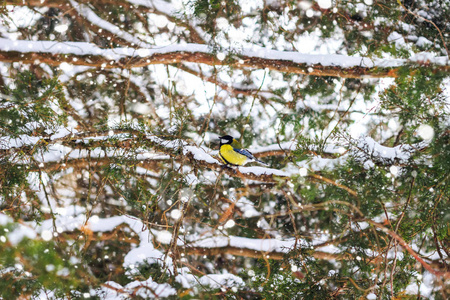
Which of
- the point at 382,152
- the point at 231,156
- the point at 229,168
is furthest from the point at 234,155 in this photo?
the point at 382,152

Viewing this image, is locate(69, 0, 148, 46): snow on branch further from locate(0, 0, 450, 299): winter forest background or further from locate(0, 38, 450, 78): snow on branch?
locate(0, 38, 450, 78): snow on branch

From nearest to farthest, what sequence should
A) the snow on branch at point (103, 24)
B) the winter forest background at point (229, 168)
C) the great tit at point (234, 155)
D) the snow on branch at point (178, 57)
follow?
the winter forest background at point (229, 168), the snow on branch at point (178, 57), the great tit at point (234, 155), the snow on branch at point (103, 24)

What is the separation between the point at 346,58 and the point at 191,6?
170cm

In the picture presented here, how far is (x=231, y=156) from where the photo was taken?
370cm

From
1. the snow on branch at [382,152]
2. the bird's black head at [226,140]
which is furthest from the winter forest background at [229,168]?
the bird's black head at [226,140]

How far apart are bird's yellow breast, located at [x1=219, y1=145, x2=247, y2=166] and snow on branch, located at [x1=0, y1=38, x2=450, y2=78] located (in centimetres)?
92

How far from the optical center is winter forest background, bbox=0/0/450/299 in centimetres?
237

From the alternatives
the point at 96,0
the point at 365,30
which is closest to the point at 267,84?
the point at 365,30

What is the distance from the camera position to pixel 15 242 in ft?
6.96

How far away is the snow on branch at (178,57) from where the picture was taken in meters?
3.40

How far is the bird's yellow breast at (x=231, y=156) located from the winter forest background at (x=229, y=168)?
13cm

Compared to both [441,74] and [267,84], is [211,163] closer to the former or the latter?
[441,74]

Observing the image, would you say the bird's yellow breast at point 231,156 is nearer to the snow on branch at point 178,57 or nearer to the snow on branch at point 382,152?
the snow on branch at point 178,57

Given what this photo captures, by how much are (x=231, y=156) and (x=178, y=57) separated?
1174 mm
